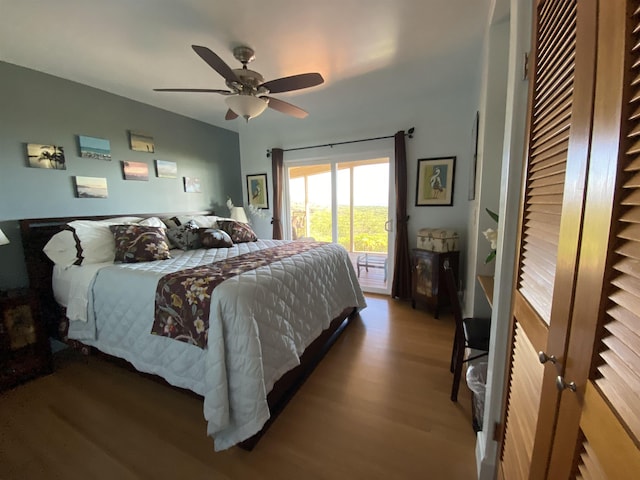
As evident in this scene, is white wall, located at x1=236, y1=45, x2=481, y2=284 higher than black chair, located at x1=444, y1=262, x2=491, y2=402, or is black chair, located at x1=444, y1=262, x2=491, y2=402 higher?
white wall, located at x1=236, y1=45, x2=481, y2=284

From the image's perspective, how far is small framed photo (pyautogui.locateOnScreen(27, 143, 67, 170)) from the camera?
2146mm

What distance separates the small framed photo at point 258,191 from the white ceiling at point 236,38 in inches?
65.6

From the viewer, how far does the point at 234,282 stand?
1.48 meters

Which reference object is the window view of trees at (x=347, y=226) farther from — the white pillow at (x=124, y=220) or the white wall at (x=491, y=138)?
the white pillow at (x=124, y=220)

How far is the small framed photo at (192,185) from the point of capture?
346cm

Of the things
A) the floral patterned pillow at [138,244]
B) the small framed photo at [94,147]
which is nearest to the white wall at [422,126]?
the small framed photo at [94,147]

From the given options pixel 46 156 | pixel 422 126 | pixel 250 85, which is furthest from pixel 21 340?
pixel 422 126

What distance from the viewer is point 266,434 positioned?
1462 mm

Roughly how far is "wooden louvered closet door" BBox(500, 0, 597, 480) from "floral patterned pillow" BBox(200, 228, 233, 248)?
96.8 inches

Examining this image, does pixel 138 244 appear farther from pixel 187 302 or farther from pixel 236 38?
pixel 236 38

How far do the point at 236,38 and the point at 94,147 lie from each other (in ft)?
6.01

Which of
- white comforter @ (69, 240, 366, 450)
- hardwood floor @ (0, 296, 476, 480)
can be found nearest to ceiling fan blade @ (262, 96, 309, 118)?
white comforter @ (69, 240, 366, 450)

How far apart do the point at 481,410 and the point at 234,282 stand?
153 cm

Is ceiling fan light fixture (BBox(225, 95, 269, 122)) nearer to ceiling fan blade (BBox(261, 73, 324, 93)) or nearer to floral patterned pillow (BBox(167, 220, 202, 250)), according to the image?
ceiling fan blade (BBox(261, 73, 324, 93))
